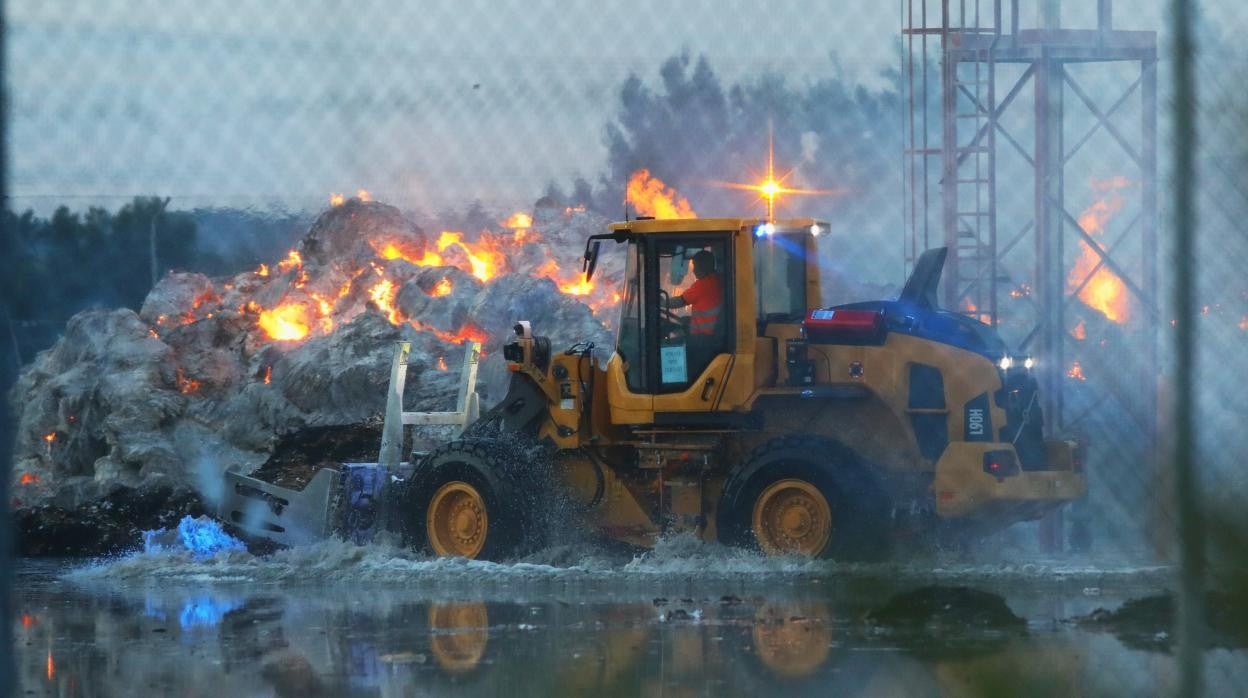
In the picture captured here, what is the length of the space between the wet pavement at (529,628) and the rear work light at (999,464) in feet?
2.22

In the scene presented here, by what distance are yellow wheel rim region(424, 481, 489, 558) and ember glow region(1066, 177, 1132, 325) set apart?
19.2 ft

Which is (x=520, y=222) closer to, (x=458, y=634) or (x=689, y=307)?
(x=689, y=307)

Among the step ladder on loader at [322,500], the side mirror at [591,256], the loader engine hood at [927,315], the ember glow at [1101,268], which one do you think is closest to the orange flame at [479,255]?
the step ladder on loader at [322,500]

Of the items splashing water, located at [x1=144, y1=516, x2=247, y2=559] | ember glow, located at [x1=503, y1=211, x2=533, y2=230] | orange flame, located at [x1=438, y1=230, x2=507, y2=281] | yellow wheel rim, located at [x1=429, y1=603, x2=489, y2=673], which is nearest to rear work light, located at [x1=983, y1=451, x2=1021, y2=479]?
Result: yellow wheel rim, located at [x1=429, y1=603, x2=489, y2=673]

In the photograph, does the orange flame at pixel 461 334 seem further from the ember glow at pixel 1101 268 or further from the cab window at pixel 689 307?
the cab window at pixel 689 307

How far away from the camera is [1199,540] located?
2684 millimetres

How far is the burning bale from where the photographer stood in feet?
61.7

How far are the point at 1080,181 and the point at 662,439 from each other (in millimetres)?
4121

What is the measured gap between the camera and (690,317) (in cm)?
1274

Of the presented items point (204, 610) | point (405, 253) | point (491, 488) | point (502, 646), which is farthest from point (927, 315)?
point (405, 253)

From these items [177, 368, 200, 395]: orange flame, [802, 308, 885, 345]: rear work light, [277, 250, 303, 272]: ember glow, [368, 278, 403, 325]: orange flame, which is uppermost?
[277, 250, 303, 272]: ember glow

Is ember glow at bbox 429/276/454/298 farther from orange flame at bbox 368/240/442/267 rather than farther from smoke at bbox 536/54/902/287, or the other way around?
smoke at bbox 536/54/902/287

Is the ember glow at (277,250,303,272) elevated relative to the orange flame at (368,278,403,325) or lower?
elevated

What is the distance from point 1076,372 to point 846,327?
4.29 m
